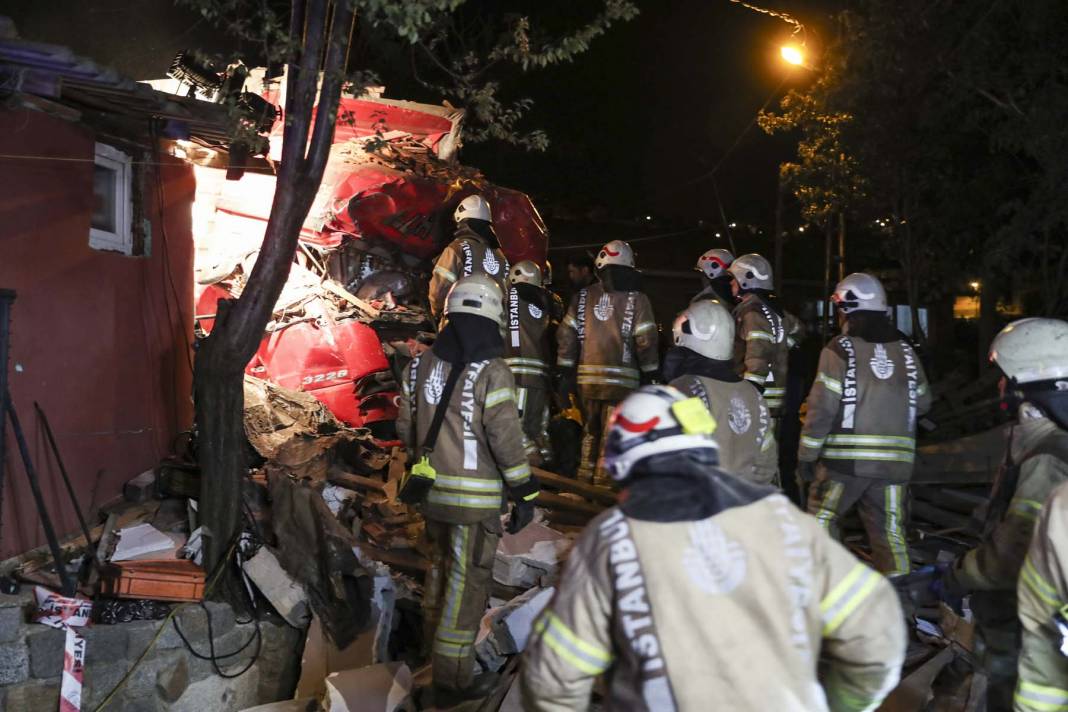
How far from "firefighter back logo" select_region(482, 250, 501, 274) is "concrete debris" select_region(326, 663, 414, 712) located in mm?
3995

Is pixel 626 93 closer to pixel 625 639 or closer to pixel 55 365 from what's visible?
pixel 55 365

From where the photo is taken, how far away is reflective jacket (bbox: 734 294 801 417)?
25.3ft

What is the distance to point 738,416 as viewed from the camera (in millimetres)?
5688

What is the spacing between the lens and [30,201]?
21.4ft

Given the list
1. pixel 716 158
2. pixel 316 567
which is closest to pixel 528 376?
pixel 316 567

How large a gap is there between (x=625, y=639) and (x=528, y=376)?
6747 millimetres

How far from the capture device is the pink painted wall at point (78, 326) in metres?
6.45

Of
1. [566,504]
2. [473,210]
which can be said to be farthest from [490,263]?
[566,504]

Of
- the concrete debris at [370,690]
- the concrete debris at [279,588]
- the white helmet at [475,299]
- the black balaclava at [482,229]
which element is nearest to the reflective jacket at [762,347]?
the black balaclava at [482,229]

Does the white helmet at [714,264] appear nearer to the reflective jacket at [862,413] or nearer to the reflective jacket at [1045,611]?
the reflective jacket at [862,413]

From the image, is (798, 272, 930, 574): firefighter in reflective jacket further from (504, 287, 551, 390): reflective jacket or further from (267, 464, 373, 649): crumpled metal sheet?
(267, 464, 373, 649): crumpled metal sheet

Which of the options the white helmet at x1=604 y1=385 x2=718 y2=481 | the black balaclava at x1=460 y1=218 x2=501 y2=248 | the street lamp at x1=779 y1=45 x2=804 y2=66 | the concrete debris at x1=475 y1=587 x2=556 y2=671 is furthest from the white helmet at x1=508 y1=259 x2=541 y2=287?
the white helmet at x1=604 y1=385 x2=718 y2=481

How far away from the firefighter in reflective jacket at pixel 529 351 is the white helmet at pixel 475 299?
340 cm

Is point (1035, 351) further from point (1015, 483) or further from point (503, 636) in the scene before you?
point (503, 636)
